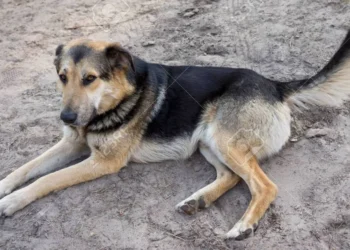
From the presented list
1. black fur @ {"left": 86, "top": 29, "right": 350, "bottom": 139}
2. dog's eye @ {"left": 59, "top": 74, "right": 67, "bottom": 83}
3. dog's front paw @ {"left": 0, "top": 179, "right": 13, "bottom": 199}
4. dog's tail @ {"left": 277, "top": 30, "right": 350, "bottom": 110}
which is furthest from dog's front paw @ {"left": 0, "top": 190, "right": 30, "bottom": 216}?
dog's tail @ {"left": 277, "top": 30, "right": 350, "bottom": 110}

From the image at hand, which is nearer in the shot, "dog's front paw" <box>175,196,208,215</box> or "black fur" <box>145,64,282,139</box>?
"dog's front paw" <box>175,196,208,215</box>

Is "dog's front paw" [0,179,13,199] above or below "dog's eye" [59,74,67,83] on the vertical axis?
below

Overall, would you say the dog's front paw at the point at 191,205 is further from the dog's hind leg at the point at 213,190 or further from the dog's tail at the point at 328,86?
the dog's tail at the point at 328,86

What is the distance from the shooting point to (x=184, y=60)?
629cm

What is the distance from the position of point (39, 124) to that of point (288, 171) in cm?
290

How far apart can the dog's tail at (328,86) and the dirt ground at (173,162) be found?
45cm

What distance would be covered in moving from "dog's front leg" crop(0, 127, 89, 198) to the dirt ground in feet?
1.08

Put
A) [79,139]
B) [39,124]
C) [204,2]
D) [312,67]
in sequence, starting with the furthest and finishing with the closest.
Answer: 1. [204,2]
2. [312,67]
3. [39,124]
4. [79,139]

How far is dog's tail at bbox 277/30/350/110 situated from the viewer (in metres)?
4.49

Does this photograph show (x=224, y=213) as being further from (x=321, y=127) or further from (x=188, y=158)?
(x=321, y=127)

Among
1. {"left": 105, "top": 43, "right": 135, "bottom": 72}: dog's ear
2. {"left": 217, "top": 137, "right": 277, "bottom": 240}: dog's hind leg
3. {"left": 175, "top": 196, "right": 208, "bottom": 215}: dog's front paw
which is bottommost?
{"left": 175, "top": 196, "right": 208, "bottom": 215}: dog's front paw

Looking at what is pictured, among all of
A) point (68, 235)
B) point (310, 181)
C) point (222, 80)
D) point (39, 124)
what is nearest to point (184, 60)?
point (222, 80)

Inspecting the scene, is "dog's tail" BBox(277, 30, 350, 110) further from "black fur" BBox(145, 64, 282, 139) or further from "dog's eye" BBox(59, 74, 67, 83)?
"dog's eye" BBox(59, 74, 67, 83)

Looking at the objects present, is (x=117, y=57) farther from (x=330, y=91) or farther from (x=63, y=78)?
(x=330, y=91)
